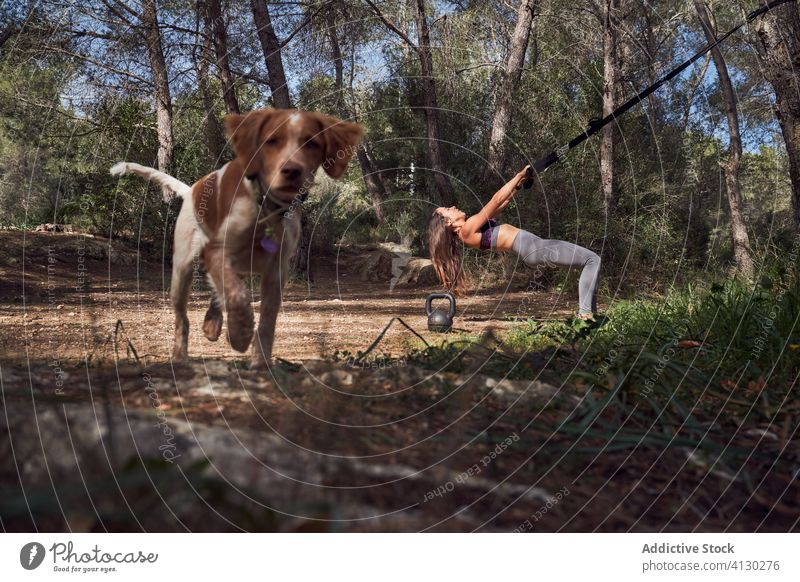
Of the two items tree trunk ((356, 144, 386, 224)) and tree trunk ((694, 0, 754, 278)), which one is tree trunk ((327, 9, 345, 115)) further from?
tree trunk ((356, 144, 386, 224))

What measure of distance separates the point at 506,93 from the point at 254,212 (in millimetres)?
11511

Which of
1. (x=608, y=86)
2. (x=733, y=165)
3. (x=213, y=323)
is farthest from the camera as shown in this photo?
(x=733, y=165)

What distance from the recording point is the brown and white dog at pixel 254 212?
11.6ft

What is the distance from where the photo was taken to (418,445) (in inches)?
88.5

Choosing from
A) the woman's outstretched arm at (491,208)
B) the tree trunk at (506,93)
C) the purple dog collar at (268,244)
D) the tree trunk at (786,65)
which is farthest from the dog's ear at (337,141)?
the tree trunk at (506,93)

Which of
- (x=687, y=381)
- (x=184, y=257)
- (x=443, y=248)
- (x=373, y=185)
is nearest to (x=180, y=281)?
(x=184, y=257)

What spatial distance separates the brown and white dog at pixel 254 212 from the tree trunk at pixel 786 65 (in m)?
5.36

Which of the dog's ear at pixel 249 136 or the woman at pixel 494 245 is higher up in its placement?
the dog's ear at pixel 249 136

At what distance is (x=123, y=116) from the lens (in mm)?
9648

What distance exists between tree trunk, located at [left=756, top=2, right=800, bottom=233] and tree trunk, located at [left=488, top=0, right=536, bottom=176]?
7.12 m

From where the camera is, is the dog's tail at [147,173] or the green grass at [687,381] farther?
the dog's tail at [147,173]

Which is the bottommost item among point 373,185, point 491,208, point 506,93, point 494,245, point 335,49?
point 494,245

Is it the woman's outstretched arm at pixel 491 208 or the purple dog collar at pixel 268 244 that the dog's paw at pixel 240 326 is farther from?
the woman's outstretched arm at pixel 491 208

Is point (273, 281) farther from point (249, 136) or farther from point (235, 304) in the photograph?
point (249, 136)
